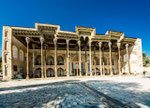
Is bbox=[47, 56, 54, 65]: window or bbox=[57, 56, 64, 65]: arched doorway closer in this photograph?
bbox=[47, 56, 54, 65]: window

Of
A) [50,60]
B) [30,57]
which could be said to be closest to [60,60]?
[50,60]

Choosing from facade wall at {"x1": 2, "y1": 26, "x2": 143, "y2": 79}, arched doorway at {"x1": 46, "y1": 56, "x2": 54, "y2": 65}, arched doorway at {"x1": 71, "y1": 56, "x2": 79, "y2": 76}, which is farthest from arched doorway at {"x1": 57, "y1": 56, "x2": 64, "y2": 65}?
arched doorway at {"x1": 71, "y1": 56, "x2": 79, "y2": 76}

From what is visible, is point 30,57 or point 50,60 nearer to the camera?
point 30,57

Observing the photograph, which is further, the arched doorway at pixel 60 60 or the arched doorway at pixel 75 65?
the arched doorway at pixel 60 60

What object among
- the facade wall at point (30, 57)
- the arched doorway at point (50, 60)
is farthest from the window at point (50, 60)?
the facade wall at point (30, 57)

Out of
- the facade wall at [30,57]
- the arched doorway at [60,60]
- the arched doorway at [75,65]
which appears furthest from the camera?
the arched doorway at [60,60]

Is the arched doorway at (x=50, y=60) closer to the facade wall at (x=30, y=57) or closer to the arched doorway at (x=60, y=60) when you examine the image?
the facade wall at (x=30, y=57)

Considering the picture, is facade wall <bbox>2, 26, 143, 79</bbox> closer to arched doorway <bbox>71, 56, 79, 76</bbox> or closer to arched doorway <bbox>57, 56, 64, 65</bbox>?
arched doorway <bbox>71, 56, 79, 76</bbox>

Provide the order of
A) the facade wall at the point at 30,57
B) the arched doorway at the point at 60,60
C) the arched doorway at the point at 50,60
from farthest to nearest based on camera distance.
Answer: the arched doorway at the point at 60,60 < the arched doorway at the point at 50,60 < the facade wall at the point at 30,57

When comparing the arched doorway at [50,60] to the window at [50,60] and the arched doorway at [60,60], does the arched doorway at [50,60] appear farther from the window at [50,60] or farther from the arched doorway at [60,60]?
the arched doorway at [60,60]

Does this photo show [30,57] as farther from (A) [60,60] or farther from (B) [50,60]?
(A) [60,60]

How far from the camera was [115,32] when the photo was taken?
17656mm

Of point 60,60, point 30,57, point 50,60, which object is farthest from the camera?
point 60,60

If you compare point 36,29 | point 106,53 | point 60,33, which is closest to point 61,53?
point 60,33
